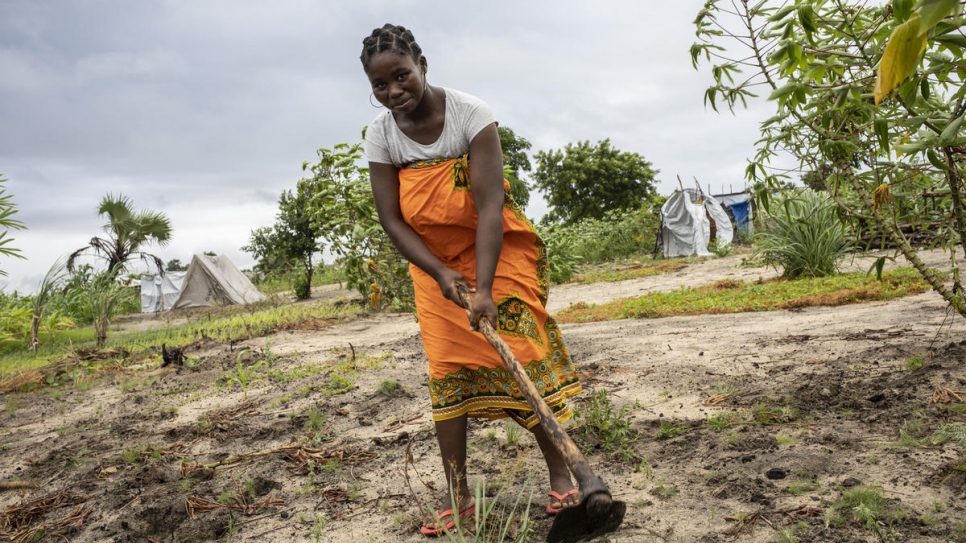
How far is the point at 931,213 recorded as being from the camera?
2932 millimetres

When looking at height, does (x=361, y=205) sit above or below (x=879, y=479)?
above

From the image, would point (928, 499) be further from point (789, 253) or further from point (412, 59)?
point (789, 253)

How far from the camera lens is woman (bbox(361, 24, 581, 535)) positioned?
7.06ft

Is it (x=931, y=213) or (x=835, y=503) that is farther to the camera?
(x=931, y=213)

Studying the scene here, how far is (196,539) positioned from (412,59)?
1.89 metres

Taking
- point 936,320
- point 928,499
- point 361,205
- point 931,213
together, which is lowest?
point 928,499

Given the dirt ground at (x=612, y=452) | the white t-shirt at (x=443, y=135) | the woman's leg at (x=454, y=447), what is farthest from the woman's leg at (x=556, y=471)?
the white t-shirt at (x=443, y=135)

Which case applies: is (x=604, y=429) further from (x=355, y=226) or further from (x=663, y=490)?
(x=355, y=226)

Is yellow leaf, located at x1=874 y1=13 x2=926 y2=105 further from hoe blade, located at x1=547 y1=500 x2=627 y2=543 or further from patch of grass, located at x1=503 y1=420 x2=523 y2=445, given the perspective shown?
patch of grass, located at x1=503 y1=420 x2=523 y2=445

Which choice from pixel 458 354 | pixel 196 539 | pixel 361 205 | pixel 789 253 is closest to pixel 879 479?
pixel 458 354

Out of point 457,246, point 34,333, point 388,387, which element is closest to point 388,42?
point 457,246

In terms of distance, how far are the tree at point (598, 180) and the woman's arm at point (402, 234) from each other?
101 feet

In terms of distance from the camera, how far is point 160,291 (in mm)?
20562

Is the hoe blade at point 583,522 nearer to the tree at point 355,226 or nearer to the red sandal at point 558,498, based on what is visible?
the red sandal at point 558,498
